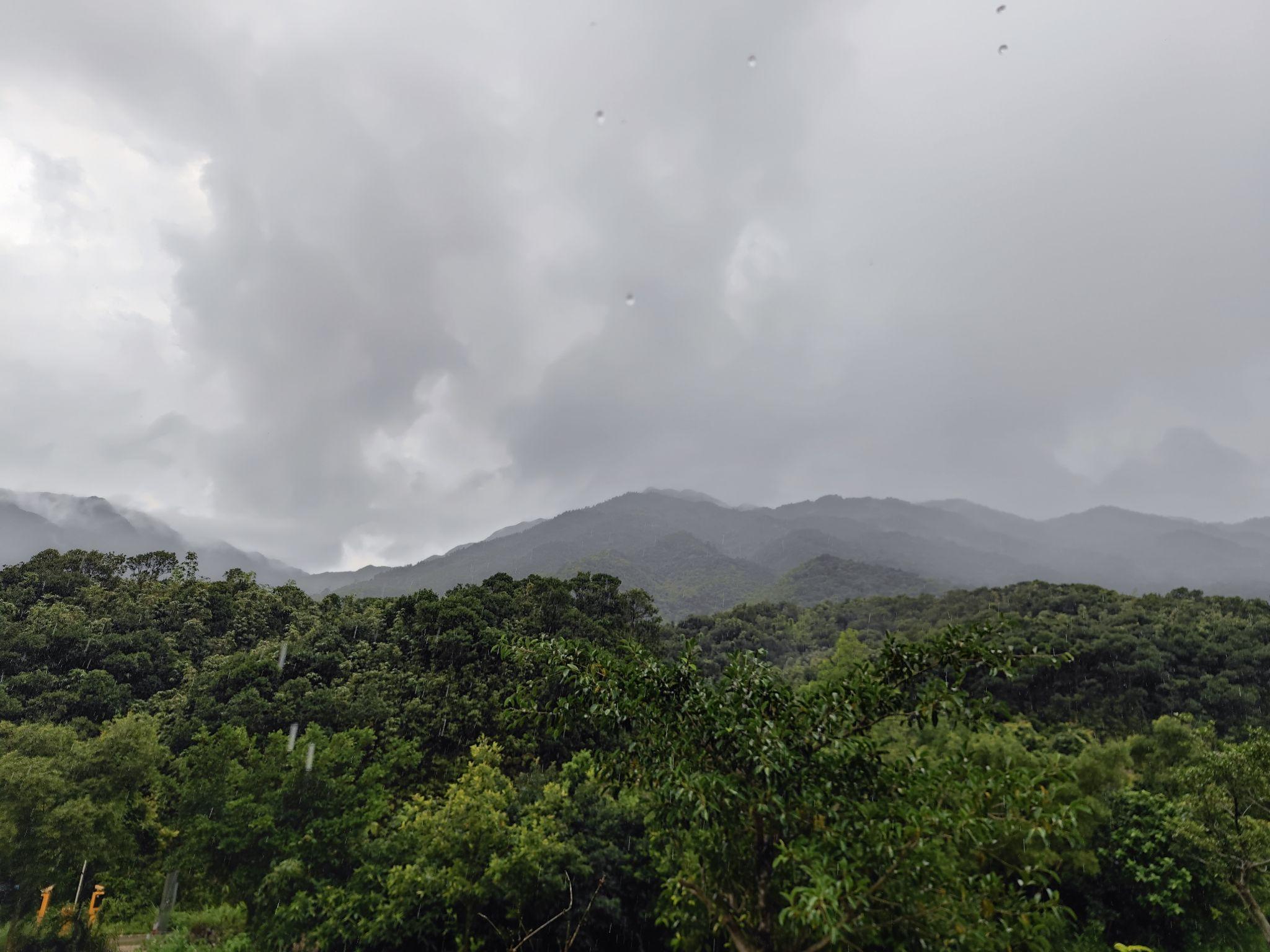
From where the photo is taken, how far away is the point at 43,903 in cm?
1631

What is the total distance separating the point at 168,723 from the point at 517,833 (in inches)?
837

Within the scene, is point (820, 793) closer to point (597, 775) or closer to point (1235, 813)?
point (597, 775)

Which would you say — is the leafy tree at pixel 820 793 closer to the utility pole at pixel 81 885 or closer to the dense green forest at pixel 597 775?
the dense green forest at pixel 597 775

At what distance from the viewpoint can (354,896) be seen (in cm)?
1182

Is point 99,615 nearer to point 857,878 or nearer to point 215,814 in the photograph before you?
point 215,814

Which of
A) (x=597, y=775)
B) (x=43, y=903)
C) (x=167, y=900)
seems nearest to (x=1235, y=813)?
(x=597, y=775)

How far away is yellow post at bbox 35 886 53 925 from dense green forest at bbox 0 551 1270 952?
1.10ft

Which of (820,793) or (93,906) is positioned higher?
(820,793)

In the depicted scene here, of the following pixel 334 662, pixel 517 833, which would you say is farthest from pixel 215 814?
pixel 334 662

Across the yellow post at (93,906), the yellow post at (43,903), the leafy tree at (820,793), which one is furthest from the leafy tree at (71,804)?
the leafy tree at (820,793)

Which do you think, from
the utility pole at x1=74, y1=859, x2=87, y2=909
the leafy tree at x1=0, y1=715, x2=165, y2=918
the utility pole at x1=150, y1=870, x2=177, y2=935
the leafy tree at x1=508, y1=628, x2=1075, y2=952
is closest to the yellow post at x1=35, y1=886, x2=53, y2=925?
the leafy tree at x1=0, y1=715, x2=165, y2=918

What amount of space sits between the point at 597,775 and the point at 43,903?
2256 cm

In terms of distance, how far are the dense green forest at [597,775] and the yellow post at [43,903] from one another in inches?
13.2

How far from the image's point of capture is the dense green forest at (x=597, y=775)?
15.4ft
